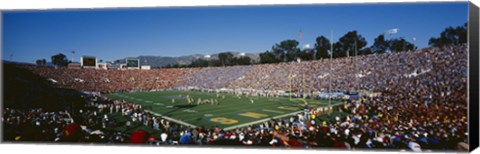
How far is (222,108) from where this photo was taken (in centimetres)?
1464

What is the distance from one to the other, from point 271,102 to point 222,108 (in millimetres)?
2389

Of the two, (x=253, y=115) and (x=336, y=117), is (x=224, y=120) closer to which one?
(x=253, y=115)

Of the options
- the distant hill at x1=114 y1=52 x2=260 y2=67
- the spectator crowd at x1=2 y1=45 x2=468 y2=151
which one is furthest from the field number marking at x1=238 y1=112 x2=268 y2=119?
the distant hill at x1=114 y1=52 x2=260 y2=67

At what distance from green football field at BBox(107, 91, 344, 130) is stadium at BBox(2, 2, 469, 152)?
0.05 meters

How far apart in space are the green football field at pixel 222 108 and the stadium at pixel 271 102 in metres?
0.05

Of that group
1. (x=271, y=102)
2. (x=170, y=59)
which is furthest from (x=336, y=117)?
(x=170, y=59)


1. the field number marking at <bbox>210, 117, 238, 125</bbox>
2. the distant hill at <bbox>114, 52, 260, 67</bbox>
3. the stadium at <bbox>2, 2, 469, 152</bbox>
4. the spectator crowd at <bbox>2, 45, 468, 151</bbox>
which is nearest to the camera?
the spectator crowd at <bbox>2, 45, 468, 151</bbox>

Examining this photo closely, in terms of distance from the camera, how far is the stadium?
1040cm

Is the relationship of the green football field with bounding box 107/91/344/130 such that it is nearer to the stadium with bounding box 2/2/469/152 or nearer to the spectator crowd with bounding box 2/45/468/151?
the stadium with bounding box 2/2/469/152

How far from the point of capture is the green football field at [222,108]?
518 inches

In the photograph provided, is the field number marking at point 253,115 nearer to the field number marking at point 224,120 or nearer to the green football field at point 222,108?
the green football field at point 222,108

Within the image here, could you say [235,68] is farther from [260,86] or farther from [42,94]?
[42,94]

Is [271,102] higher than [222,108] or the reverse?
higher

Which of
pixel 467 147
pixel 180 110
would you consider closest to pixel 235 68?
pixel 180 110
